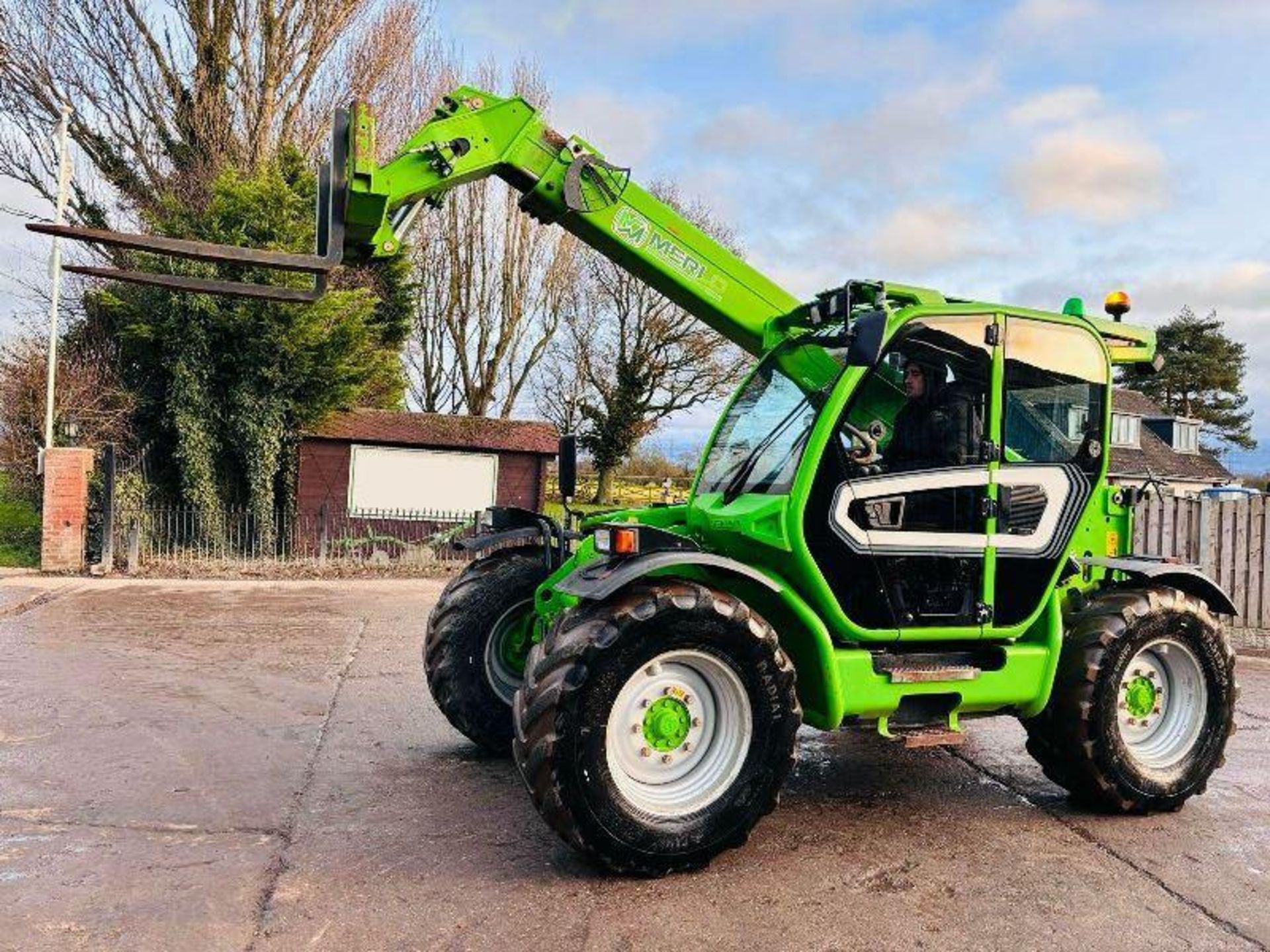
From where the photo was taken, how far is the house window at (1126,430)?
116 ft

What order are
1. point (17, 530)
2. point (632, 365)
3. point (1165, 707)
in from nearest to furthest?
1. point (1165, 707)
2. point (17, 530)
3. point (632, 365)

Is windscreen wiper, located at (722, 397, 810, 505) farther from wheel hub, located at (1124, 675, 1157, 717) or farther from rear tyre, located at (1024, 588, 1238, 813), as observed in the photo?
wheel hub, located at (1124, 675, 1157, 717)

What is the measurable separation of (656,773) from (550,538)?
2063 mm

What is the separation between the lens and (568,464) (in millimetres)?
5707

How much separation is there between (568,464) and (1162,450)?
136ft

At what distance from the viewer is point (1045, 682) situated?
4.75m

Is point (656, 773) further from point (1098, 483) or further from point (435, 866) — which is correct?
point (1098, 483)

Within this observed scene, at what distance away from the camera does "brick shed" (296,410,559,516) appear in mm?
17547

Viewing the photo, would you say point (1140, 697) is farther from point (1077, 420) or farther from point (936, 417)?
point (936, 417)

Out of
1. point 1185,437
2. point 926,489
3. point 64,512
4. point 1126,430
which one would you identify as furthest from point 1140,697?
point 1185,437

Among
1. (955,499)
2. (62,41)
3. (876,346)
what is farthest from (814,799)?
(62,41)

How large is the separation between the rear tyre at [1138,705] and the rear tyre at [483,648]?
281cm

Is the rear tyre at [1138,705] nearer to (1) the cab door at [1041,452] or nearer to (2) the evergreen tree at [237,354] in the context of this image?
(1) the cab door at [1041,452]

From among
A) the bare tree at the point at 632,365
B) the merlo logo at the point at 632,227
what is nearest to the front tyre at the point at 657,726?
the merlo logo at the point at 632,227
